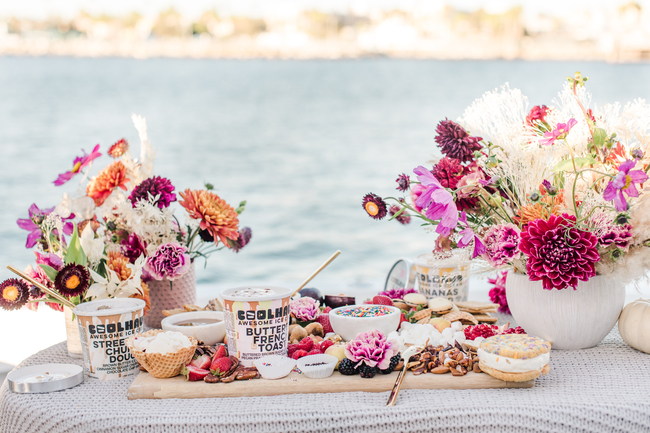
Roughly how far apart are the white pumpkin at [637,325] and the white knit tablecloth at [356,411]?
17cm

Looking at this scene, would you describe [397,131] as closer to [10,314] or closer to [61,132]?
[61,132]

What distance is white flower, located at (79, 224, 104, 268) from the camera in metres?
1.25

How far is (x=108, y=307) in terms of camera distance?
117 centimetres

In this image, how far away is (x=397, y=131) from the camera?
2084cm

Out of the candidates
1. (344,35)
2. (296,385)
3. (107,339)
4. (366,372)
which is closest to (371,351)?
(366,372)

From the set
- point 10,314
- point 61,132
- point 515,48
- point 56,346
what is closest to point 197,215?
point 56,346

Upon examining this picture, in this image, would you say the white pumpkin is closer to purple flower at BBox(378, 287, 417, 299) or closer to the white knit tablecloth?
the white knit tablecloth

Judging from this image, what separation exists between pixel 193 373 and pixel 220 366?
0.05m

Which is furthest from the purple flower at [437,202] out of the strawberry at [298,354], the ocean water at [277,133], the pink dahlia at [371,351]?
the ocean water at [277,133]

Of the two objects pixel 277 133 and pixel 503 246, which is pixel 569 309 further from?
pixel 277 133

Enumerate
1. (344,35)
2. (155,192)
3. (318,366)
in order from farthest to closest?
(344,35) < (155,192) < (318,366)

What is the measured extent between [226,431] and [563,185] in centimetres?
76

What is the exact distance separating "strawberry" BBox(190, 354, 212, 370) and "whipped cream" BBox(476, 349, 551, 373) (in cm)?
48

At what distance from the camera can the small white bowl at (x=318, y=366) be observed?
3.42 ft
